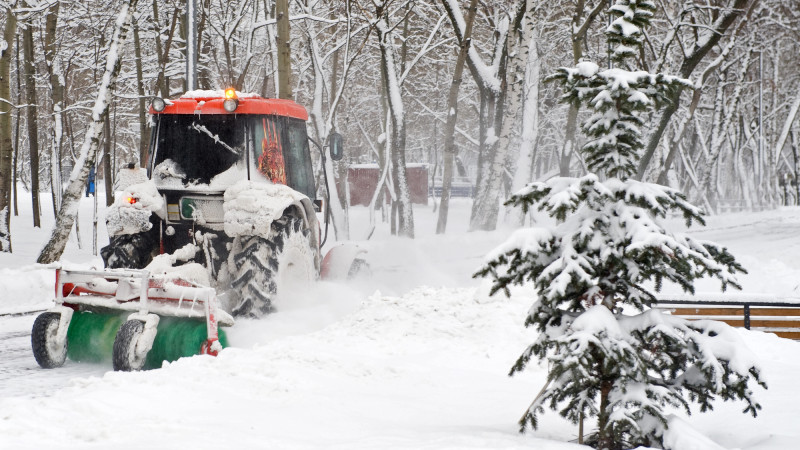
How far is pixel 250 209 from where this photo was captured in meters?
8.12

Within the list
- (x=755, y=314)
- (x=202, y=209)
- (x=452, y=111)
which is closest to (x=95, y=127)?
(x=202, y=209)

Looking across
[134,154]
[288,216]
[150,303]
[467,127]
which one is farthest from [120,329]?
[467,127]

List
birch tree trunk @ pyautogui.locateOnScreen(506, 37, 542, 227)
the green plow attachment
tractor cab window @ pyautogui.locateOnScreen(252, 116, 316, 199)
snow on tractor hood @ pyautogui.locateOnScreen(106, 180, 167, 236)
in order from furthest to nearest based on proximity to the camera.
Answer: birch tree trunk @ pyautogui.locateOnScreen(506, 37, 542, 227) → tractor cab window @ pyautogui.locateOnScreen(252, 116, 316, 199) → snow on tractor hood @ pyautogui.locateOnScreen(106, 180, 167, 236) → the green plow attachment

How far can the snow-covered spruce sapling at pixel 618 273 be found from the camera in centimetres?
461

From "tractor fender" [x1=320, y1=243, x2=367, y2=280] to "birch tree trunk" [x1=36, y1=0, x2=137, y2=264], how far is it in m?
6.53

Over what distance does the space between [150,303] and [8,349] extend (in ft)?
8.41

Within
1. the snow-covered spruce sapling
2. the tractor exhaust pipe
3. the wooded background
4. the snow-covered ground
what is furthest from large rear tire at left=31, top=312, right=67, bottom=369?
the wooded background

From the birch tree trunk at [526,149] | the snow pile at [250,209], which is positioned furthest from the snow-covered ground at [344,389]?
the birch tree trunk at [526,149]

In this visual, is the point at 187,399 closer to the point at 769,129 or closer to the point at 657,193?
the point at 657,193

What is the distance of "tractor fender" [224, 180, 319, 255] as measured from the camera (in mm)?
8102

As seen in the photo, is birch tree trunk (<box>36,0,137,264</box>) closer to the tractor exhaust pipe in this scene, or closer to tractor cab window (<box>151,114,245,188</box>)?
the tractor exhaust pipe

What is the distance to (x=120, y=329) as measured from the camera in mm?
6914

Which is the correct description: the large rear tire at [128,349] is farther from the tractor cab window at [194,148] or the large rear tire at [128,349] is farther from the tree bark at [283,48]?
the tree bark at [283,48]

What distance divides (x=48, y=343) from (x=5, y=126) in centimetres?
1256
